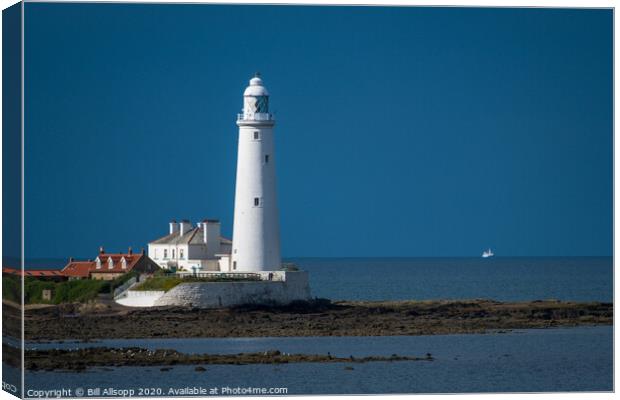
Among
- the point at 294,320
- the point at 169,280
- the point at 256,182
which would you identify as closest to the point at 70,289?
the point at 169,280

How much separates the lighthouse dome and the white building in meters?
3.96

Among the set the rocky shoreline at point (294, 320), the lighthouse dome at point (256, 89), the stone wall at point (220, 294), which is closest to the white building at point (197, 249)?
the stone wall at point (220, 294)

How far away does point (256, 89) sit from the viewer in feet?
120

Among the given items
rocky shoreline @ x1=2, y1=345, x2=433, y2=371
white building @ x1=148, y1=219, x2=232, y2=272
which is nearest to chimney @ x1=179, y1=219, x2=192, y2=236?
white building @ x1=148, y1=219, x2=232, y2=272

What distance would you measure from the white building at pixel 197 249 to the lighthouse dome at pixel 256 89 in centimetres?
396

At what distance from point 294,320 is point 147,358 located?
7.50m

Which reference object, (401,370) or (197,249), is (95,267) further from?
(401,370)

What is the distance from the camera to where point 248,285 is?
35.8 meters

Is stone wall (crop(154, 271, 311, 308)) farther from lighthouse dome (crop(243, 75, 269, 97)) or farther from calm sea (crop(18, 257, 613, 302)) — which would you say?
calm sea (crop(18, 257, 613, 302))

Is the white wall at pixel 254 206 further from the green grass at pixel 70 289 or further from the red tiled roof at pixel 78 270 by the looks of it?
the red tiled roof at pixel 78 270

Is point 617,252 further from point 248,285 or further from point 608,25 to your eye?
point 248,285

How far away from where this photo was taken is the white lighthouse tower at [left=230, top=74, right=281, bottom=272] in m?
36.5

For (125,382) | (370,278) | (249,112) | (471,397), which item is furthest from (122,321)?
(370,278)

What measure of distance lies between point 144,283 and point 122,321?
3.06 meters
